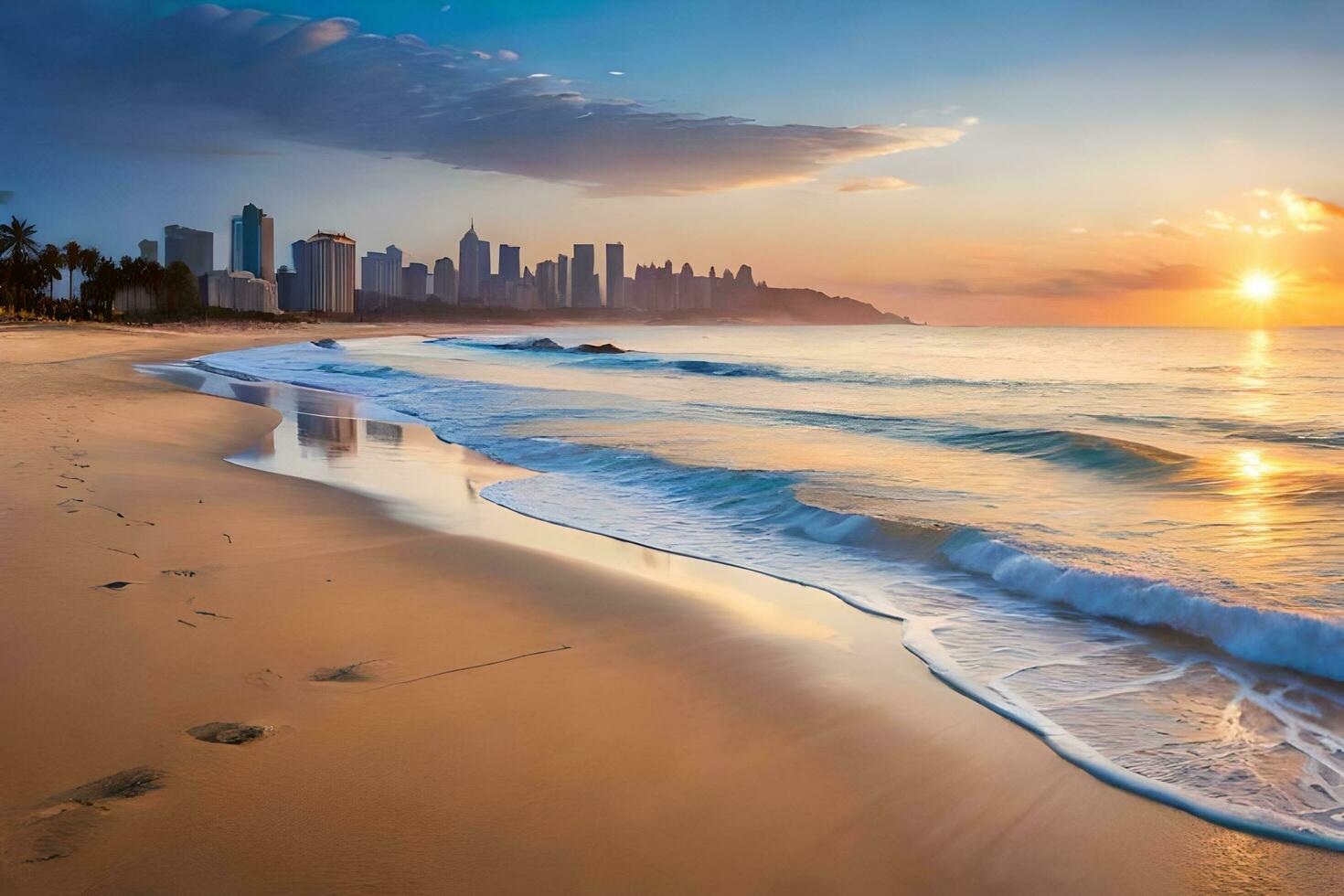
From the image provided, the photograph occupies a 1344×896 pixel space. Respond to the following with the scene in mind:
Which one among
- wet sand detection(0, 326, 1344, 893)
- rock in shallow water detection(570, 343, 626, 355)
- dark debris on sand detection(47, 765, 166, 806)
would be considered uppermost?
rock in shallow water detection(570, 343, 626, 355)

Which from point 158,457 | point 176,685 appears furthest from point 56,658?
point 158,457

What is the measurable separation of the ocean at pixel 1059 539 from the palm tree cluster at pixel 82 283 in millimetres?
74917

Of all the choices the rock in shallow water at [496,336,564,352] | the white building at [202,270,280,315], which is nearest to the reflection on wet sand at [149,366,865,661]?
the rock in shallow water at [496,336,564,352]

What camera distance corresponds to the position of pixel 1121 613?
527cm

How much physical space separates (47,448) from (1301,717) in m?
10.8

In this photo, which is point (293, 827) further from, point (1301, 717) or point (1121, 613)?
point (1121, 613)

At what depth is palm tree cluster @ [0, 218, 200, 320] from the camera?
75062 millimetres

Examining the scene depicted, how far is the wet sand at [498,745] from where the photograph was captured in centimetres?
250

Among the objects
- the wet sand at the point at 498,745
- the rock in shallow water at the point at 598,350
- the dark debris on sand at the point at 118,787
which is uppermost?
the rock in shallow water at the point at 598,350

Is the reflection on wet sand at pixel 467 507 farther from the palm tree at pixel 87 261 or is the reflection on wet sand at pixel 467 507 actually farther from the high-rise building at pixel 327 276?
the high-rise building at pixel 327 276

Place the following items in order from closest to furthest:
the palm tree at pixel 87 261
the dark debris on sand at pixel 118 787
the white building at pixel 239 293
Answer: the dark debris on sand at pixel 118 787, the palm tree at pixel 87 261, the white building at pixel 239 293

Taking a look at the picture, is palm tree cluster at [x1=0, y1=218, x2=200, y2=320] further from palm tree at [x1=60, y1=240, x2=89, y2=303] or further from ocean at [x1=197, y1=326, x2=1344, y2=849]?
ocean at [x1=197, y1=326, x2=1344, y2=849]

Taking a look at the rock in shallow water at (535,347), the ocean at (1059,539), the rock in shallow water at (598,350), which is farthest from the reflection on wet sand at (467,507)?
the rock in shallow water at (535,347)

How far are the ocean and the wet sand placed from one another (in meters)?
0.39
